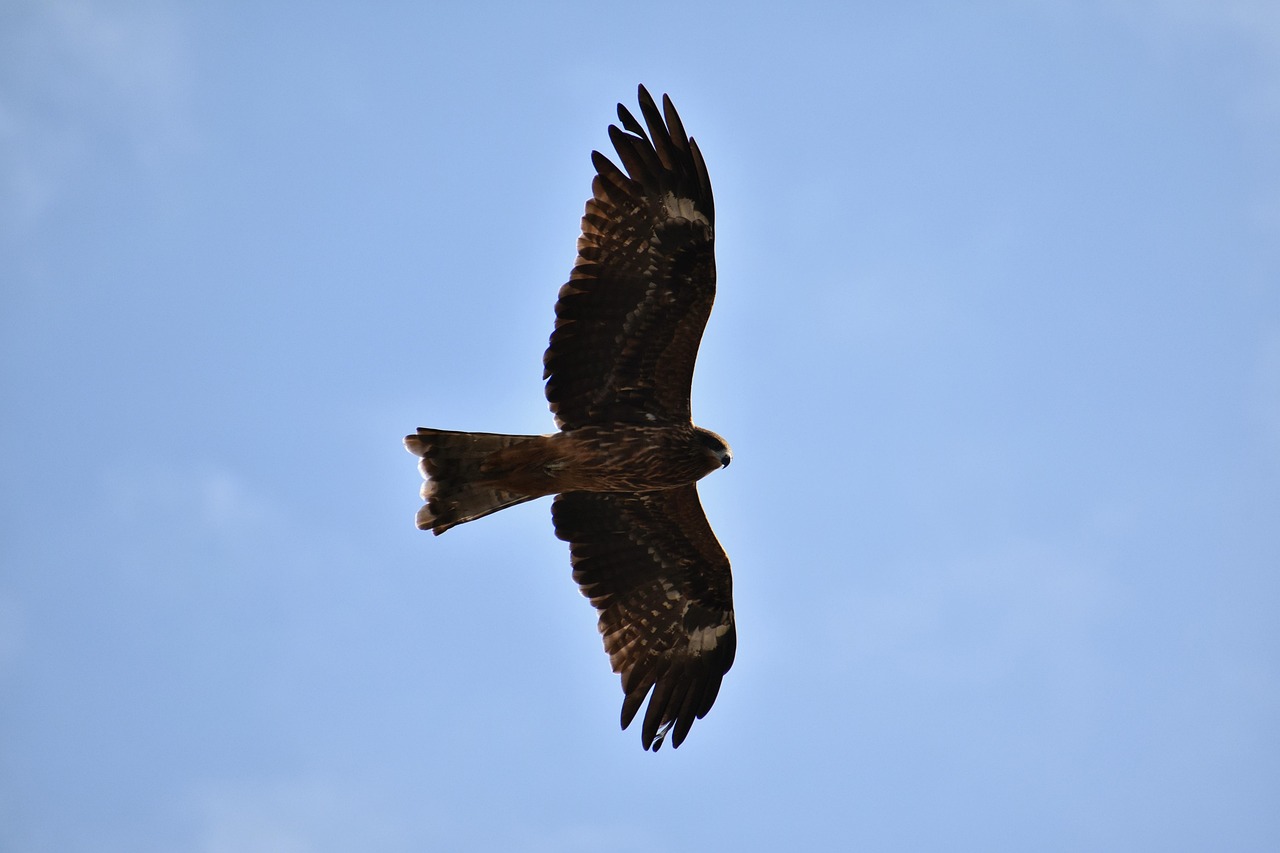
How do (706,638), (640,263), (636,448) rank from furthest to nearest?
(706,638) → (636,448) → (640,263)

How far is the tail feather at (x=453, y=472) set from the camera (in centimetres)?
1036

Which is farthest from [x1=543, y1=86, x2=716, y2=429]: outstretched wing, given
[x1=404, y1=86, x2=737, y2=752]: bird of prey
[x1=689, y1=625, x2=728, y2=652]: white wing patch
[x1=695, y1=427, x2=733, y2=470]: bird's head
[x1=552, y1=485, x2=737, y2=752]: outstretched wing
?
[x1=689, y1=625, x2=728, y2=652]: white wing patch

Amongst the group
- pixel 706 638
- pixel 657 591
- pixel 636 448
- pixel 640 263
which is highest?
pixel 640 263

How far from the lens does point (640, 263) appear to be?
1001 cm

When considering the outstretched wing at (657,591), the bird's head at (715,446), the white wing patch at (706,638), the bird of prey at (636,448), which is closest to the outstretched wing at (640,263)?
the bird of prey at (636,448)

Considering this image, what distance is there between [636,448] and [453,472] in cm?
145

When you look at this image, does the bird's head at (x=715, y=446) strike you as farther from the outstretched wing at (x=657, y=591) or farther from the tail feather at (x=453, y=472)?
the tail feather at (x=453, y=472)

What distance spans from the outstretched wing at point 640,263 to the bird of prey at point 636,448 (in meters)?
0.01

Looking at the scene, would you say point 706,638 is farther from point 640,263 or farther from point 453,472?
point 640,263

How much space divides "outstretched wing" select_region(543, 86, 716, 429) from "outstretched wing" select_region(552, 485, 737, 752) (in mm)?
1368

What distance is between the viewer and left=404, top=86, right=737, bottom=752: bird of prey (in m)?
9.95

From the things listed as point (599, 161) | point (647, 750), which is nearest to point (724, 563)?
point (647, 750)

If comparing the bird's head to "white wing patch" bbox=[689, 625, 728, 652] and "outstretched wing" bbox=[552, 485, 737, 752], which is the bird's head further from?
"white wing patch" bbox=[689, 625, 728, 652]

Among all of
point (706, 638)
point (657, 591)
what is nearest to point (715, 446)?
point (657, 591)
